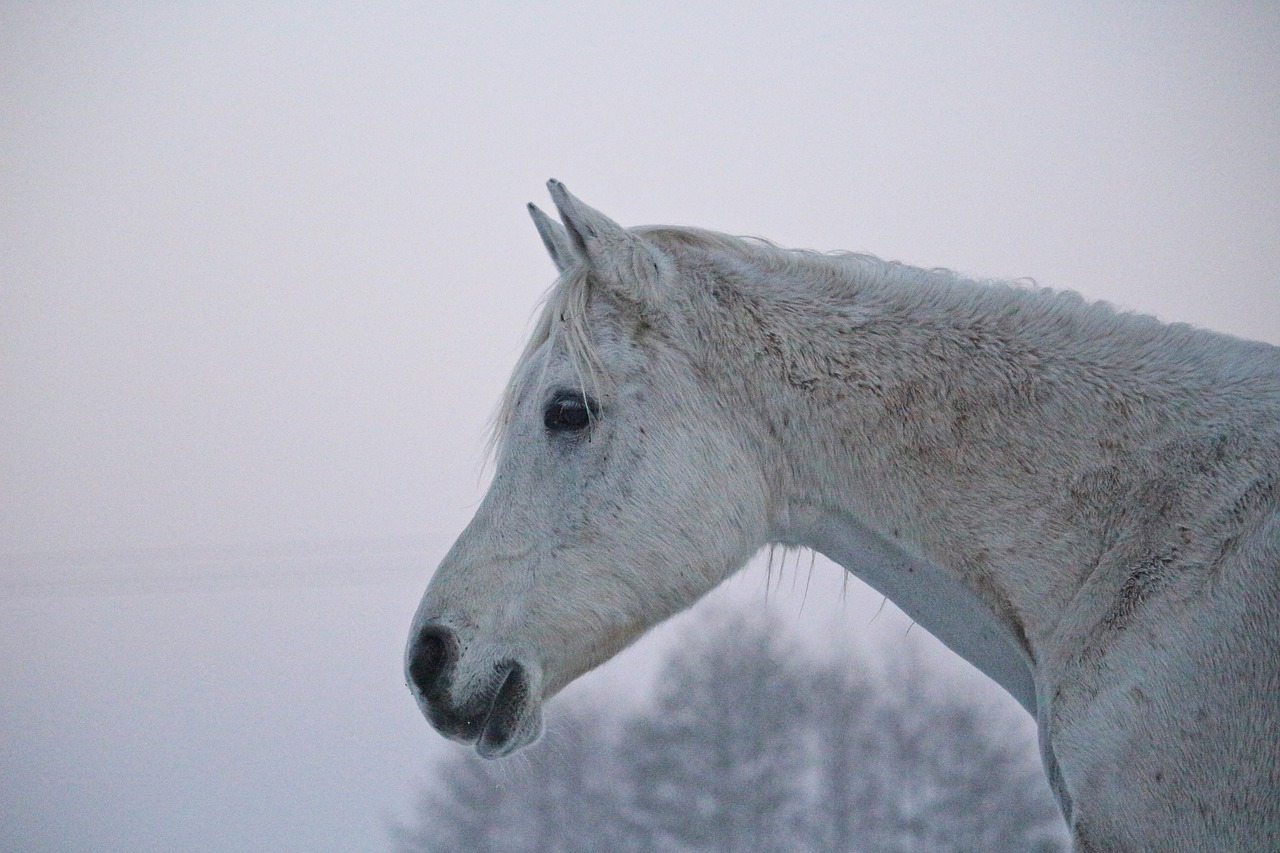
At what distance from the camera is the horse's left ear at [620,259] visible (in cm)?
298

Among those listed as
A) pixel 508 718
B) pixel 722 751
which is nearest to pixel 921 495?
pixel 508 718

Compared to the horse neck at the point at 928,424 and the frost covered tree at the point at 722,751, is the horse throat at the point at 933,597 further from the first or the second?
the frost covered tree at the point at 722,751

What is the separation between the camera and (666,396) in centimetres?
292

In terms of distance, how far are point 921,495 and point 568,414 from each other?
1071 millimetres

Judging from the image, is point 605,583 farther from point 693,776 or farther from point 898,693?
point 898,693

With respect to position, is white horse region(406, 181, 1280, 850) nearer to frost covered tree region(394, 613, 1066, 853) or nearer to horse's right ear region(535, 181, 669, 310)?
horse's right ear region(535, 181, 669, 310)

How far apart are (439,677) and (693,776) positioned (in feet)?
40.6

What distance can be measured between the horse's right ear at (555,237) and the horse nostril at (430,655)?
1.23m

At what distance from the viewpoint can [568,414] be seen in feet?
9.66

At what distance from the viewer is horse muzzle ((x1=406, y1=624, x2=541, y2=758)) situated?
2.79m

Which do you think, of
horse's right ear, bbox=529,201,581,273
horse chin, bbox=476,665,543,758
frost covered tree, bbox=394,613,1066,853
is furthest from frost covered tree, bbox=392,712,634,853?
horse's right ear, bbox=529,201,581,273

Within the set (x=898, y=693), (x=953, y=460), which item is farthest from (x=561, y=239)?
(x=898, y=693)

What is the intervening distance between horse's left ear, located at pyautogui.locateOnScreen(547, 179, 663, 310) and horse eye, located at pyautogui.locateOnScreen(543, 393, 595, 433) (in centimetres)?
36

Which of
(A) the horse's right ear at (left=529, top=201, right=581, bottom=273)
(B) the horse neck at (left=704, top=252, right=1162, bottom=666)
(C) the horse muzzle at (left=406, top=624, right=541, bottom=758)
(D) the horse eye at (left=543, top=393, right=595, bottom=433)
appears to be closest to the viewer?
(B) the horse neck at (left=704, top=252, right=1162, bottom=666)
